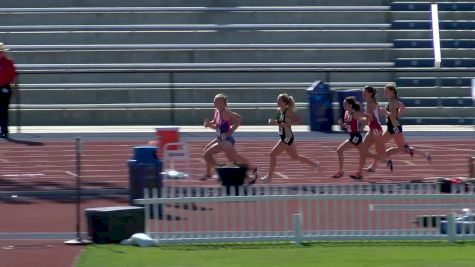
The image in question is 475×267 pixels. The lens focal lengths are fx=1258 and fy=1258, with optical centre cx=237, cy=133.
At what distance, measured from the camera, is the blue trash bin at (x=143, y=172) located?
51.8 feet

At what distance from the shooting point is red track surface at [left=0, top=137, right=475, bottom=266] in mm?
16391

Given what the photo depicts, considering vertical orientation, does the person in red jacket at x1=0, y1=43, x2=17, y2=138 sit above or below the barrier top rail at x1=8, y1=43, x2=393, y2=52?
below

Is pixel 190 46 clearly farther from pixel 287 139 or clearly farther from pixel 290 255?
pixel 290 255

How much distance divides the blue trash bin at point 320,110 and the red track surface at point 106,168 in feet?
6.37

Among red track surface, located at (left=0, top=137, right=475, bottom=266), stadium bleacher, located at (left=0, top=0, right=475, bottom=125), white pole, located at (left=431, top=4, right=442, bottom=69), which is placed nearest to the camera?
red track surface, located at (left=0, top=137, right=475, bottom=266)

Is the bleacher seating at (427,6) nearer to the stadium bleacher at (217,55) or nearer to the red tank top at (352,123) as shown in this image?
the stadium bleacher at (217,55)

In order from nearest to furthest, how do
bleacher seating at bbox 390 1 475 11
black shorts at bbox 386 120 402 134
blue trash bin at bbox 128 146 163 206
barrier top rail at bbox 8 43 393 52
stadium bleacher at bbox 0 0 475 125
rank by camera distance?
→ blue trash bin at bbox 128 146 163 206 → black shorts at bbox 386 120 402 134 → stadium bleacher at bbox 0 0 475 125 → barrier top rail at bbox 8 43 393 52 → bleacher seating at bbox 390 1 475 11

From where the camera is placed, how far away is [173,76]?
28.8 m

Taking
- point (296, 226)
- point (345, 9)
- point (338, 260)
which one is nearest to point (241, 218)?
point (296, 226)

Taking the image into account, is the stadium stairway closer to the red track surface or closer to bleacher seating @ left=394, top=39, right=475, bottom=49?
bleacher seating @ left=394, top=39, right=475, bottom=49

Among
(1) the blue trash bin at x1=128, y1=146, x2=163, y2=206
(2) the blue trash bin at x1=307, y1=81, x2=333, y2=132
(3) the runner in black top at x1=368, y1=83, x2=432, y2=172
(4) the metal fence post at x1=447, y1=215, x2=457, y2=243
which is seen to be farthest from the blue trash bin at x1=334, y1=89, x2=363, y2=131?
(4) the metal fence post at x1=447, y1=215, x2=457, y2=243

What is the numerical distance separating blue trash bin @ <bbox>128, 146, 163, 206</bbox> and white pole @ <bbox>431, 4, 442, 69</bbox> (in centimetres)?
1398

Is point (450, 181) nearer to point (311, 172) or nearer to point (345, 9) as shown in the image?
point (311, 172)

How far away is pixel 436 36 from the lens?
29.9 m
